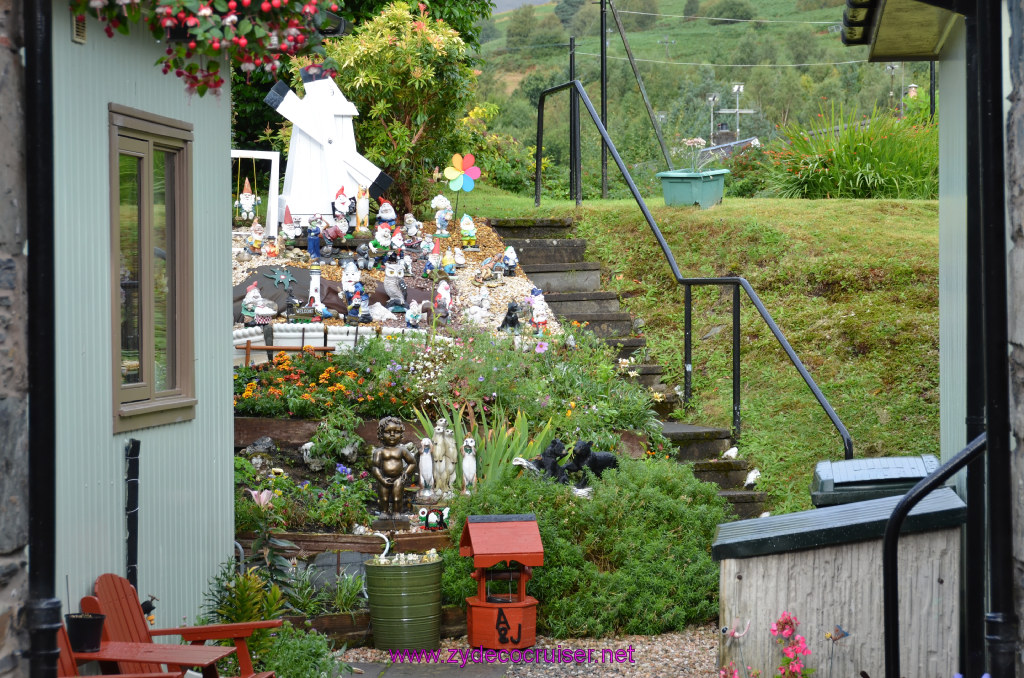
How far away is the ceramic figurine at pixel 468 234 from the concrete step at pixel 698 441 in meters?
3.55

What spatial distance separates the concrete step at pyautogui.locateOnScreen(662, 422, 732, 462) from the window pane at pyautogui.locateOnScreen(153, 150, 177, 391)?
3952mm

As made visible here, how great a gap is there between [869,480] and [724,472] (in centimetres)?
290

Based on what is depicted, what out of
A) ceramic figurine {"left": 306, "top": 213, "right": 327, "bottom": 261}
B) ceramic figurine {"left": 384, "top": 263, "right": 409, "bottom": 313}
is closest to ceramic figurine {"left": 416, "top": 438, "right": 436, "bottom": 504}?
A: ceramic figurine {"left": 384, "top": 263, "right": 409, "bottom": 313}

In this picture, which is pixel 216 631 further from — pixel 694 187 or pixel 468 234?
pixel 694 187

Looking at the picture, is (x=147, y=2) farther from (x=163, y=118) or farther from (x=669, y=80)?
(x=669, y=80)

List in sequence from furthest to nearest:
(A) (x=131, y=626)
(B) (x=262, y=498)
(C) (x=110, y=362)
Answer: (B) (x=262, y=498)
(C) (x=110, y=362)
(A) (x=131, y=626)

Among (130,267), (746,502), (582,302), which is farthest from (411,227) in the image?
(130,267)

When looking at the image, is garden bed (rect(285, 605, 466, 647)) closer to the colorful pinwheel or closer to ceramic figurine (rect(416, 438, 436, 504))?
ceramic figurine (rect(416, 438, 436, 504))

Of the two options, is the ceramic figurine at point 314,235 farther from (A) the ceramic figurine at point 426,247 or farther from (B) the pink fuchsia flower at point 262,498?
(B) the pink fuchsia flower at point 262,498

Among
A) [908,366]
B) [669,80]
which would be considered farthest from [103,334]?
[669,80]

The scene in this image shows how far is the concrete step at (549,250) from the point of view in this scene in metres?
10.9

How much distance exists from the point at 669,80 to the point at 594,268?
30.3 meters

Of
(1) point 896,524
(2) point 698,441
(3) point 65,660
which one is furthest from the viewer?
(2) point 698,441

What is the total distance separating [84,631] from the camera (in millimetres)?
3643
